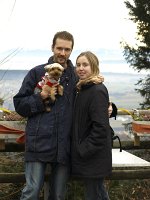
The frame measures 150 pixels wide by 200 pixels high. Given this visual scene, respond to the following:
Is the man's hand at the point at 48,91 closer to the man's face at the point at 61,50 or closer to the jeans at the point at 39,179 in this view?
the man's face at the point at 61,50

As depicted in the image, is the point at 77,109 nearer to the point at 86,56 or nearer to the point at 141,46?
the point at 86,56

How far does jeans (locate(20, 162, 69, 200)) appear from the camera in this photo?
3.40m

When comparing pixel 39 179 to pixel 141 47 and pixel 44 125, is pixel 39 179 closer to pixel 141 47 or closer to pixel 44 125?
pixel 44 125

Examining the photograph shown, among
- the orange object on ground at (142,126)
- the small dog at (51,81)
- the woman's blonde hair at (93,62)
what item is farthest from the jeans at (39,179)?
the orange object on ground at (142,126)

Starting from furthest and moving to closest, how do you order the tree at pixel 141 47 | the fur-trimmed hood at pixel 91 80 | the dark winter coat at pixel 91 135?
1. the tree at pixel 141 47
2. the fur-trimmed hood at pixel 91 80
3. the dark winter coat at pixel 91 135

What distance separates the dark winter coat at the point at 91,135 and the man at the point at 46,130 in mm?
90

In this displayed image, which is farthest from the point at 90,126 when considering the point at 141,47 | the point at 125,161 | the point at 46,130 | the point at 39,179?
the point at 141,47

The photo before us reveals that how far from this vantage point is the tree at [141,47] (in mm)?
13077

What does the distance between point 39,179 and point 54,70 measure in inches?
35.3

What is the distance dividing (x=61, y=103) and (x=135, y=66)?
411 inches

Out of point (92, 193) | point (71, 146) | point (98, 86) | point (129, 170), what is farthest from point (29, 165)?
point (129, 170)

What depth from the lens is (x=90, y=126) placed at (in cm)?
344

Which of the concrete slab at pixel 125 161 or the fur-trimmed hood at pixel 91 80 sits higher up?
the fur-trimmed hood at pixel 91 80

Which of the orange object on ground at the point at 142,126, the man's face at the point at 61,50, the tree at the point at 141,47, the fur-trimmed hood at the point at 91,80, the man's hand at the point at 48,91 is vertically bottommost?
the orange object on ground at the point at 142,126
